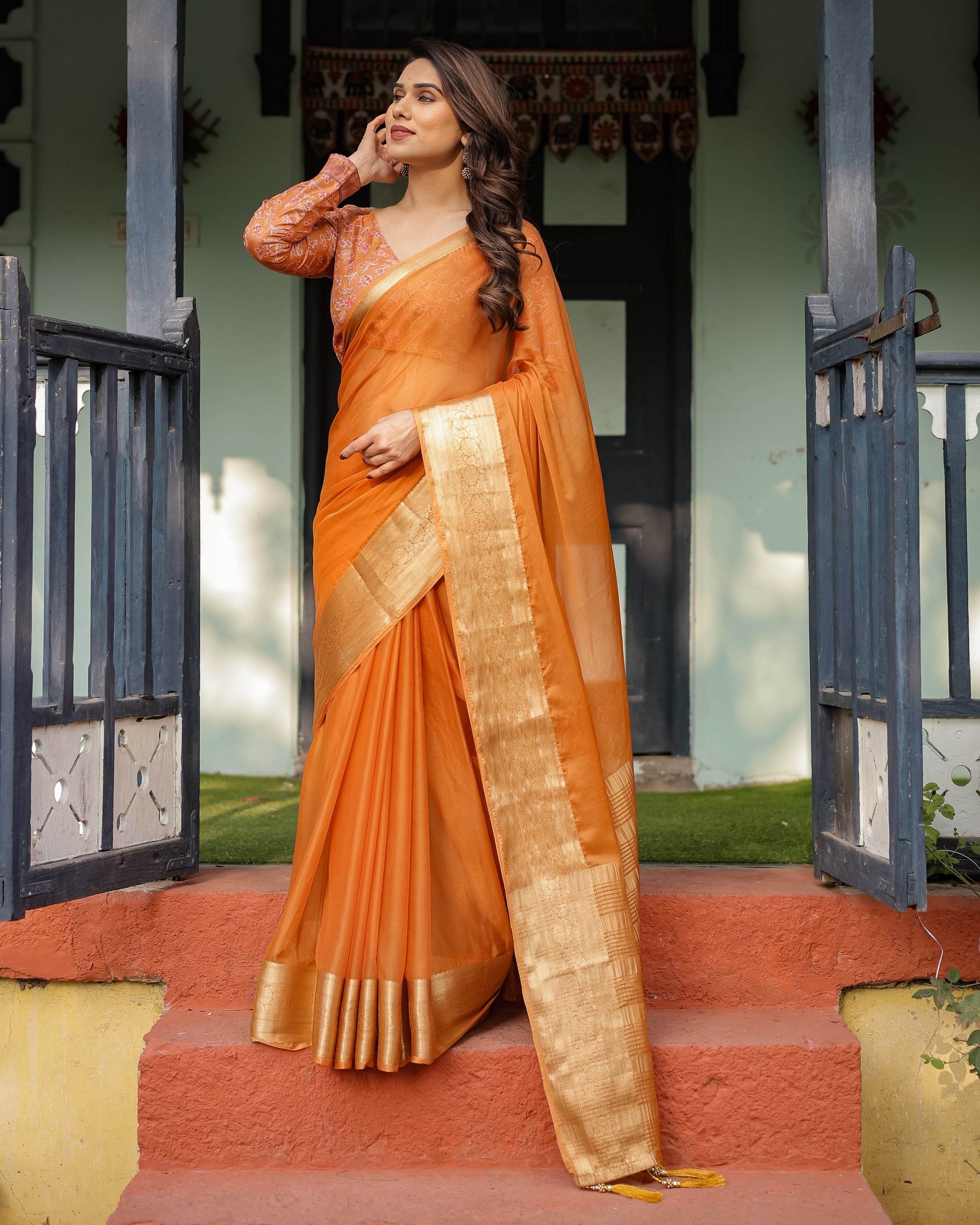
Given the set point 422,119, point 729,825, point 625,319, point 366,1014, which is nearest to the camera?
point 366,1014

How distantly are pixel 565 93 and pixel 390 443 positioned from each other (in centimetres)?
299

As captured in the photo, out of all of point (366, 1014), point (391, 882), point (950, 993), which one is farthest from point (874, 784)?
point (366, 1014)

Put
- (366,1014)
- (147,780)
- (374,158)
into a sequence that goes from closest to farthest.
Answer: (366,1014), (374,158), (147,780)

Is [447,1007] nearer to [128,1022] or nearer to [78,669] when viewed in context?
[128,1022]

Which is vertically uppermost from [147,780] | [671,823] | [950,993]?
[147,780]

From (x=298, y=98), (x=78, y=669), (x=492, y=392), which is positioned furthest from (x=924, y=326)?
(x=78, y=669)

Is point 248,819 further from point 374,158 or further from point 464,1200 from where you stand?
point 374,158

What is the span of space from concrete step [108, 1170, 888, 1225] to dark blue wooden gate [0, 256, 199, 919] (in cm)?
64

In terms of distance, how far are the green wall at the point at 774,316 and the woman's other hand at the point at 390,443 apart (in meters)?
2.62

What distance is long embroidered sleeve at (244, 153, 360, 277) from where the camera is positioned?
244 centimetres

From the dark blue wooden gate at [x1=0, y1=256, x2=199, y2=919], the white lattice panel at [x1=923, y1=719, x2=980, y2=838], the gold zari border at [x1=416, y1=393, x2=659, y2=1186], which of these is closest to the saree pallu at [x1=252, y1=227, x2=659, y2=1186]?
the gold zari border at [x1=416, y1=393, x2=659, y2=1186]

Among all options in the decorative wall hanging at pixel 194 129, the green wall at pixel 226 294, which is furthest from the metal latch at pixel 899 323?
the decorative wall hanging at pixel 194 129

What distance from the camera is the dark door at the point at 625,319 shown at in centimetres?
476

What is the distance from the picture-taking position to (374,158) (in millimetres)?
2535
